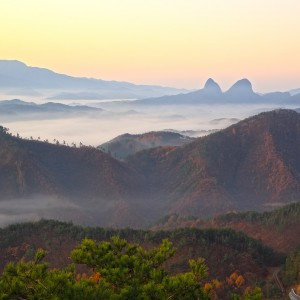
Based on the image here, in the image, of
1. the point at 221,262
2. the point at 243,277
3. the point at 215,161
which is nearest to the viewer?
the point at 243,277

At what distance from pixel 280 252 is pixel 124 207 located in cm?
9495

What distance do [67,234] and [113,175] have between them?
104 meters

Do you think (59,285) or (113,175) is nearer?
(59,285)

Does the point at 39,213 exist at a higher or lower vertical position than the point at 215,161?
lower

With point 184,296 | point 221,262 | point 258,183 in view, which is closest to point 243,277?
point 221,262

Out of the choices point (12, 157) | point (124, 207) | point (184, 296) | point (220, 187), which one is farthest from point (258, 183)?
point (184, 296)

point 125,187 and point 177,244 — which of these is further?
point 125,187

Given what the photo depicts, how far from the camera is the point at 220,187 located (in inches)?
7254

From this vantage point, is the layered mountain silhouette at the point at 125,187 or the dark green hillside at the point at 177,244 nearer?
the dark green hillside at the point at 177,244

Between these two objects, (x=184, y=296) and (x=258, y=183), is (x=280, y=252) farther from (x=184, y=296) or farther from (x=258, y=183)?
(x=258, y=183)

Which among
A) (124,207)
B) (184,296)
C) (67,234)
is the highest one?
(184,296)

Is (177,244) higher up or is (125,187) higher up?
(177,244)

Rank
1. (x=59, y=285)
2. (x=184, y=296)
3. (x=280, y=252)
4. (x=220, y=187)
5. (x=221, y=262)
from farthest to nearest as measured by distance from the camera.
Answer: (x=220, y=187), (x=280, y=252), (x=221, y=262), (x=184, y=296), (x=59, y=285)

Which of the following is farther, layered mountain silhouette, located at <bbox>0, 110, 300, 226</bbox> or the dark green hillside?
layered mountain silhouette, located at <bbox>0, 110, 300, 226</bbox>
